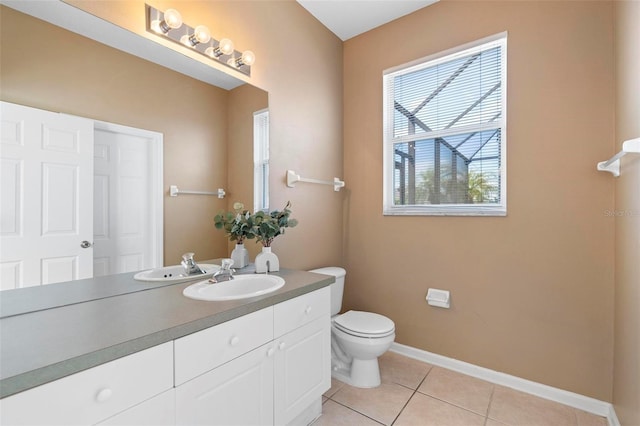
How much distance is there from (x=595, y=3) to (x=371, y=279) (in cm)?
228

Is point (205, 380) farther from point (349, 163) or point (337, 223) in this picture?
point (349, 163)

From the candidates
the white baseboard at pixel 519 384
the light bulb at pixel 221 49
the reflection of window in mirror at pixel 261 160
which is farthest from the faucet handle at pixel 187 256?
the white baseboard at pixel 519 384

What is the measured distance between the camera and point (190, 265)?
5.24ft

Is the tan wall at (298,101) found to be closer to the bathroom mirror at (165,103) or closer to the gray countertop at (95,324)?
the bathroom mirror at (165,103)

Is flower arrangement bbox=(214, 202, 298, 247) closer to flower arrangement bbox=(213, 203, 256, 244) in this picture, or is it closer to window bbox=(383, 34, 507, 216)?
flower arrangement bbox=(213, 203, 256, 244)

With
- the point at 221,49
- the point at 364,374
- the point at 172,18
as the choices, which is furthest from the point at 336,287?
the point at 172,18

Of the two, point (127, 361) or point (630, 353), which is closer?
point (127, 361)

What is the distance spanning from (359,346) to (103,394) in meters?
1.45

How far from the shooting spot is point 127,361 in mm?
848

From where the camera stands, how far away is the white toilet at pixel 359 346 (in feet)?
6.25

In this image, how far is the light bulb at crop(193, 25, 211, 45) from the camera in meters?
1.58

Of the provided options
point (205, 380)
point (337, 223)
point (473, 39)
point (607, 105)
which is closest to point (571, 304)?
point (607, 105)

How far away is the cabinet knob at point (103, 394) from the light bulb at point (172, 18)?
60.7 inches

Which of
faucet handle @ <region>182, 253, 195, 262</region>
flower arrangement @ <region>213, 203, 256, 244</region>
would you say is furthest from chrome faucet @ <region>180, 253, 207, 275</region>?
flower arrangement @ <region>213, 203, 256, 244</region>
